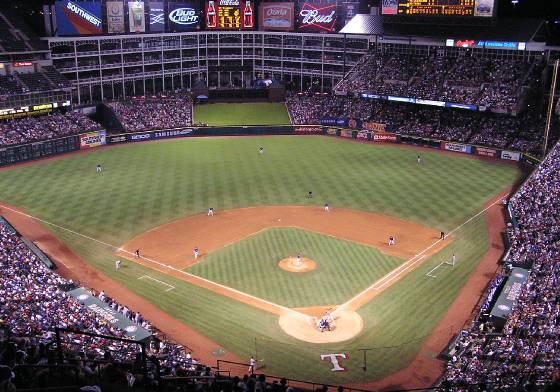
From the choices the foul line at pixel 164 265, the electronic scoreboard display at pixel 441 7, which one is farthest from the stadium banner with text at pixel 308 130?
the foul line at pixel 164 265

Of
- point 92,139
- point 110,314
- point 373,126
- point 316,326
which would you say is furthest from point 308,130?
point 110,314

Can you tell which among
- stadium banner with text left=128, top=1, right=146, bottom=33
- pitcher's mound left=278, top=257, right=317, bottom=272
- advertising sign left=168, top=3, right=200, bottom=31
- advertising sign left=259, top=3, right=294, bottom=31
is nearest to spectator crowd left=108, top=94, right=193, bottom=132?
stadium banner with text left=128, top=1, right=146, bottom=33

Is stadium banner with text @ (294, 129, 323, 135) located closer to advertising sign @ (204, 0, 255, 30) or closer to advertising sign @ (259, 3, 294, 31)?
advertising sign @ (259, 3, 294, 31)

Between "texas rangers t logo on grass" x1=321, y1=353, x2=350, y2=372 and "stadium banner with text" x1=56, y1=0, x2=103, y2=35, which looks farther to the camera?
"stadium banner with text" x1=56, y1=0, x2=103, y2=35

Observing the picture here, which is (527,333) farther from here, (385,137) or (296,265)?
(385,137)

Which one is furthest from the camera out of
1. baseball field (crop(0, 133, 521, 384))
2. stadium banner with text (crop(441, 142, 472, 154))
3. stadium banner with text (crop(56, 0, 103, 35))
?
stadium banner with text (crop(56, 0, 103, 35))

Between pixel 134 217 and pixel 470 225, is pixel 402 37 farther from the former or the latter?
pixel 134 217
